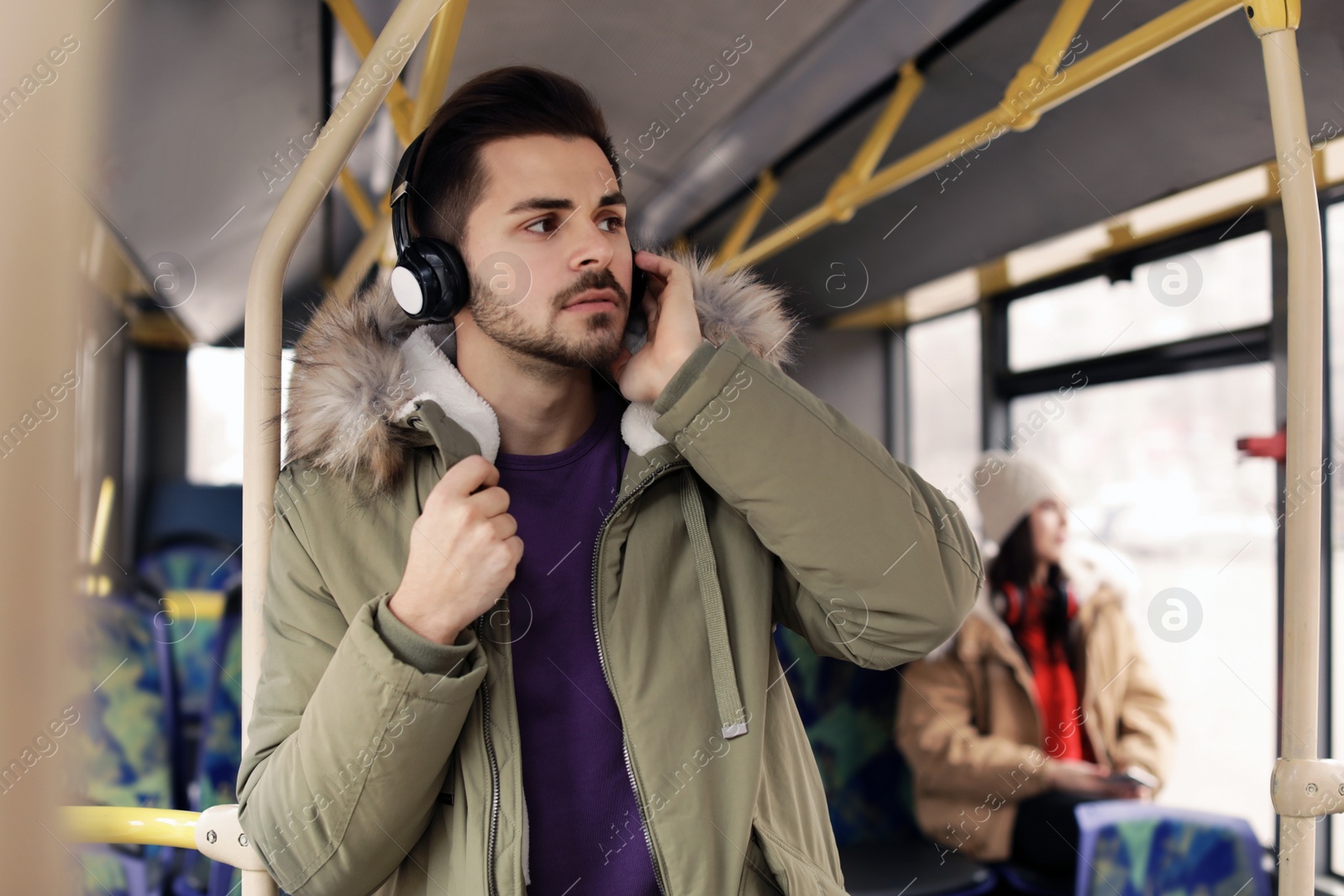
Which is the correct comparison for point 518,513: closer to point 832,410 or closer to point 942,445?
point 832,410

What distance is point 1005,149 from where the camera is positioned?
2.74 metres

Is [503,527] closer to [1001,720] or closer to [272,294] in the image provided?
[272,294]

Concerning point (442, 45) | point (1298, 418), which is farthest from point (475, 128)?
point (1298, 418)

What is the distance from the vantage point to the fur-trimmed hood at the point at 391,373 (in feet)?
3.34

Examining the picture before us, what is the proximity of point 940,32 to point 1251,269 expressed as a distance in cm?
115

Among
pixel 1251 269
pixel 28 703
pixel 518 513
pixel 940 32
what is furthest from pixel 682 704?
pixel 1251 269

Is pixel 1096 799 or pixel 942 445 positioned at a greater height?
pixel 942 445

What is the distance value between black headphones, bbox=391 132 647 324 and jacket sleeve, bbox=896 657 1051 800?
7.36ft

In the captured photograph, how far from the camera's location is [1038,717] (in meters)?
2.96

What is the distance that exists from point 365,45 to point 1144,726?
293 cm

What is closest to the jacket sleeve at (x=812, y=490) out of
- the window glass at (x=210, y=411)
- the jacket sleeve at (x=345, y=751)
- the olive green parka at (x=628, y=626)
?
the olive green parka at (x=628, y=626)

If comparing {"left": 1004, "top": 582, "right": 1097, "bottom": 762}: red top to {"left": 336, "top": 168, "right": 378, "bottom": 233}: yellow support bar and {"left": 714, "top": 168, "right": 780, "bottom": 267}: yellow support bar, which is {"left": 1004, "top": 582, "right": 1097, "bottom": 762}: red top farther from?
{"left": 336, "top": 168, "right": 378, "bottom": 233}: yellow support bar

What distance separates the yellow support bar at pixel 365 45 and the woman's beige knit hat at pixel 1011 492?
259 centimetres

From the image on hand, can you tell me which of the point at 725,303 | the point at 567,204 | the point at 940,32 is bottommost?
the point at 725,303
